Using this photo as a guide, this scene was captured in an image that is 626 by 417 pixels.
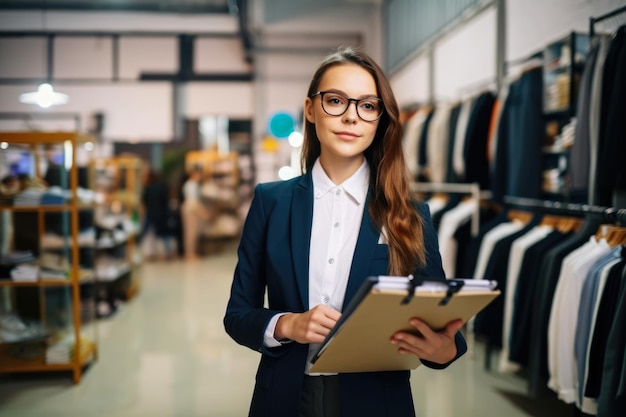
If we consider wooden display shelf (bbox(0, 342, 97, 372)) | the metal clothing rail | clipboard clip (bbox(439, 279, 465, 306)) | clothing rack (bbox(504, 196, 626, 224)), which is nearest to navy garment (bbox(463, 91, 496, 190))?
the metal clothing rail

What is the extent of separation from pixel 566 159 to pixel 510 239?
27.5 inches

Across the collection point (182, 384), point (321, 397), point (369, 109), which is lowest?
point (182, 384)

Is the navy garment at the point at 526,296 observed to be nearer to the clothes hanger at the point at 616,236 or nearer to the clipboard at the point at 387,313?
the clothes hanger at the point at 616,236

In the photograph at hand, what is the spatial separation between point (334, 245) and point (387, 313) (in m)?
0.30

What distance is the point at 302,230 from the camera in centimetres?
134

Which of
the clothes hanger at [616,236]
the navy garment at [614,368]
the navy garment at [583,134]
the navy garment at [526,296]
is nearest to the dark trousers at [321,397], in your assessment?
the navy garment at [614,368]

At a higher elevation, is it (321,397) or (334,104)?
(334,104)

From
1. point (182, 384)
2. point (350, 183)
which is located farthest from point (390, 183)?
point (182, 384)

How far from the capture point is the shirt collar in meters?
1.38

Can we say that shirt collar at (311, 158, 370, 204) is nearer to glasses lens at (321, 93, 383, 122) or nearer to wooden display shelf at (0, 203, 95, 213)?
glasses lens at (321, 93, 383, 122)

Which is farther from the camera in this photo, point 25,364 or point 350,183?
point 25,364

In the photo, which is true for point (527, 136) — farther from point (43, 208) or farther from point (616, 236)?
point (43, 208)

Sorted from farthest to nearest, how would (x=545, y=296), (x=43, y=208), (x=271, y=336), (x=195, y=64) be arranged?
Result: (x=195, y=64)
(x=43, y=208)
(x=545, y=296)
(x=271, y=336)

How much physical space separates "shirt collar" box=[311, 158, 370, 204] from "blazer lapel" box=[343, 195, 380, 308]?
2.7 inches
